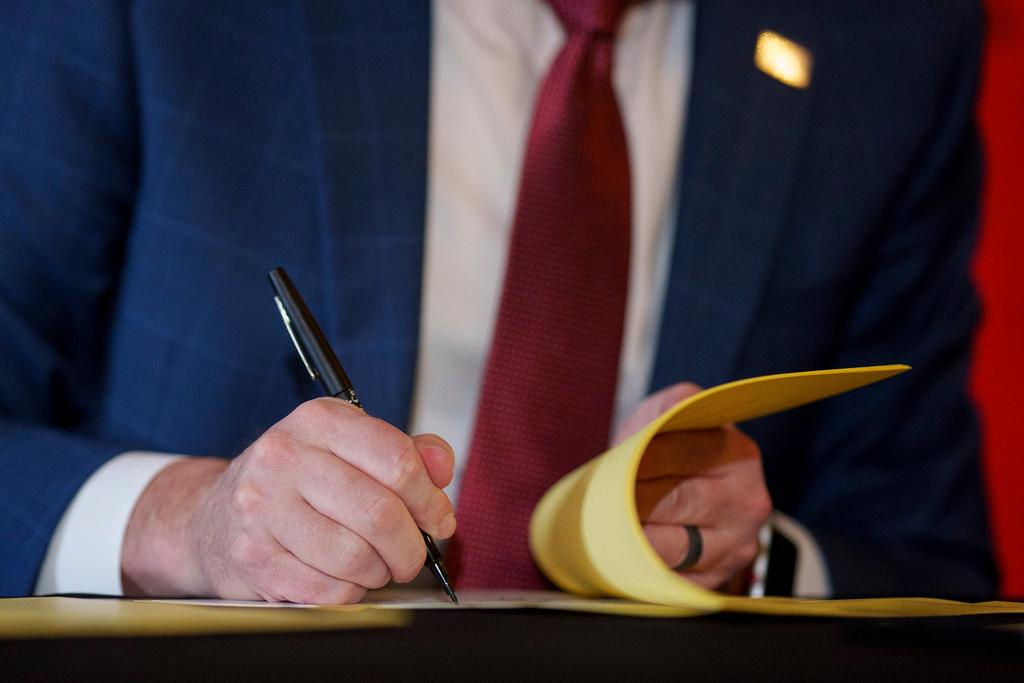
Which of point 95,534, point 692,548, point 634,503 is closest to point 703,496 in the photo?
point 692,548

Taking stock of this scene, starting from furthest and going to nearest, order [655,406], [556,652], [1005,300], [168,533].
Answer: [1005,300] → [655,406] → [168,533] → [556,652]

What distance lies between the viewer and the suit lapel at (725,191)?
0.91m

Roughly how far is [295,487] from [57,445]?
27cm

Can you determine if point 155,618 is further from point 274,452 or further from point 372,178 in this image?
point 372,178

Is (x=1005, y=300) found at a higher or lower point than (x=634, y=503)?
higher

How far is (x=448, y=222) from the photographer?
34.5 inches

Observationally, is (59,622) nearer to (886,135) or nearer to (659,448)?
(659,448)

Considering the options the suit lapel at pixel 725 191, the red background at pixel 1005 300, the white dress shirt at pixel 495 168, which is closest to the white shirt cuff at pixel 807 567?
the white dress shirt at pixel 495 168

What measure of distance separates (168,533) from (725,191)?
546 millimetres

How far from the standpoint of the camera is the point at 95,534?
67 cm

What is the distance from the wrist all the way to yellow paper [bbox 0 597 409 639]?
0.15 meters

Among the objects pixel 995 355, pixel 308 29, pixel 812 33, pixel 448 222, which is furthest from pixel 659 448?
pixel 995 355

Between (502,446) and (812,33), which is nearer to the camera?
(502,446)

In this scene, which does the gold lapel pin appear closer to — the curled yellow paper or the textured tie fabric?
the textured tie fabric
